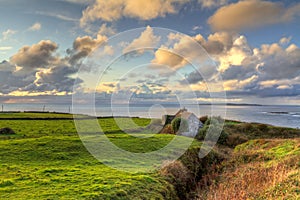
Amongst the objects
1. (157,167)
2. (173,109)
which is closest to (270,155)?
(157,167)

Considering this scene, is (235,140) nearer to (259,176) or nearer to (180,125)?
(180,125)

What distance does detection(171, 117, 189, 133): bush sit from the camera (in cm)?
3303

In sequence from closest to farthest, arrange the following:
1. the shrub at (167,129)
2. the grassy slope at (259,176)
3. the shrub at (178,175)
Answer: the grassy slope at (259,176) → the shrub at (178,175) → the shrub at (167,129)

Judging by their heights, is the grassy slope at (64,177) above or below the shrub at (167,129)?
below

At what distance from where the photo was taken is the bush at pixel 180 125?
33.0 metres

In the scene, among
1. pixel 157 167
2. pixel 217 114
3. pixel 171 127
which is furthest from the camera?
pixel 217 114

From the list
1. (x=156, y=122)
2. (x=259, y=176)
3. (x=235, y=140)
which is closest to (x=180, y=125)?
(x=235, y=140)

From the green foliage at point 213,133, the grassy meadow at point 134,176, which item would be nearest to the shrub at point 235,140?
the green foliage at point 213,133

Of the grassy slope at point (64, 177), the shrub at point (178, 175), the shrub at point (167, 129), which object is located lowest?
the shrub at point (178, 175)

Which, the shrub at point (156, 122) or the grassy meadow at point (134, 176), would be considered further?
the shrub at point (156, 122)

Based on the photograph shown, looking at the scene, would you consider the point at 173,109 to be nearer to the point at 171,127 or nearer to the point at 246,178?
the point at 171,127

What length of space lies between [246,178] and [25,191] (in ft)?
38.5

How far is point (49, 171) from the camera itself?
1338cm

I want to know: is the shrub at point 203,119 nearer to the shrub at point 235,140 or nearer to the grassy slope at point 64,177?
the shrub at point 235,140
